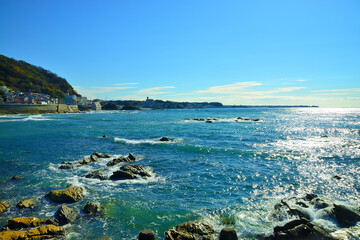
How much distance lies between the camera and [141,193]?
1407 cm

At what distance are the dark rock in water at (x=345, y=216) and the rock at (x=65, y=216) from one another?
13.8m

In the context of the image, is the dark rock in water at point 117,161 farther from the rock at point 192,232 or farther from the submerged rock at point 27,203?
the rock at point 192,232

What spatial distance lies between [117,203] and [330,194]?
568 inches

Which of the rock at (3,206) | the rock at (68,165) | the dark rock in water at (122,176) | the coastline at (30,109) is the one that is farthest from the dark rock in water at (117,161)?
the coastline at (30,109)

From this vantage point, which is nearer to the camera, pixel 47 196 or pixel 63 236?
pixel 63 236

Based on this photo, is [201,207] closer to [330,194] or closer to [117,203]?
[117,203]

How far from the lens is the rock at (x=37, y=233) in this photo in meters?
8.43

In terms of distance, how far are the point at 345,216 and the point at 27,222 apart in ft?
52.7

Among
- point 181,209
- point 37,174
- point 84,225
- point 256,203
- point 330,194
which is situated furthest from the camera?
point 37,174

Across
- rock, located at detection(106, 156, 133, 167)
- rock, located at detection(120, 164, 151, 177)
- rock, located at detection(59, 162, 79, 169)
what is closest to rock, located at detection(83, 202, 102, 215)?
rock, located at detection(120, 164, 151, 177)

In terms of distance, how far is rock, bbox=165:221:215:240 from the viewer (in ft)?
28.4

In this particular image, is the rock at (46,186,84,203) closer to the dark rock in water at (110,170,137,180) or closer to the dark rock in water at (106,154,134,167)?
the dark rock in water at (110,170,137,180)

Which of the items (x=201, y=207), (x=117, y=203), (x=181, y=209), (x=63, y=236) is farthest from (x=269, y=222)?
(x=63, y=236)

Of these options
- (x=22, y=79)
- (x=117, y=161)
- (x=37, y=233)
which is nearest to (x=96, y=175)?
(x=117, y=161)
